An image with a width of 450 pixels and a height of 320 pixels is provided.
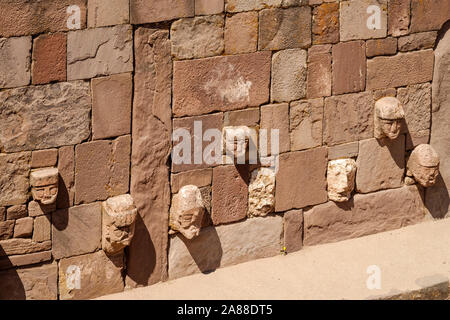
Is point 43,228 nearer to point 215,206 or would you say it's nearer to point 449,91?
point 215,206

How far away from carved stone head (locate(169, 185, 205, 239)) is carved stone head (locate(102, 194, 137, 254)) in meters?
0.50

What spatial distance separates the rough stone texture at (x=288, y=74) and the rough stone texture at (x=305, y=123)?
15 cm

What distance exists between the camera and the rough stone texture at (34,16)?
827 cm

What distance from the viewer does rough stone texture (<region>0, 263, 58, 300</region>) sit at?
349 inches

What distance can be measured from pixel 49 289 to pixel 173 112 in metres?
2.10

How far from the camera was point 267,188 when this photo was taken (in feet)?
32.9

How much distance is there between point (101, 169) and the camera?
9.11 meters

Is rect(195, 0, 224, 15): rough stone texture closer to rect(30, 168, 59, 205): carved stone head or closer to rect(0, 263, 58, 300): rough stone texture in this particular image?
rect(30, 168, 59, 205): carved stone head

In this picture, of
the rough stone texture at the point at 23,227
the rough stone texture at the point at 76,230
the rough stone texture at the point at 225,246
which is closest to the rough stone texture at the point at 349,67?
the rough stone texture at the point at 225,246

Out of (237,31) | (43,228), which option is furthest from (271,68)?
(43,228)

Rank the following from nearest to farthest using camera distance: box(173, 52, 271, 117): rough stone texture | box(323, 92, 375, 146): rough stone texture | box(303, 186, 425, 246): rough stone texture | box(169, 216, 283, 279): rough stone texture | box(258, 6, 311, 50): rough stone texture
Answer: box(173, 52, 271, 117): rough stone texture → box(258, 6, 311, 50): rough stone texture → box(169, 216, 283, 279): rough stone texture → box(323, 92, 375, 146): rough stone texture → box(303, 186, 425, 246): rough stone texture

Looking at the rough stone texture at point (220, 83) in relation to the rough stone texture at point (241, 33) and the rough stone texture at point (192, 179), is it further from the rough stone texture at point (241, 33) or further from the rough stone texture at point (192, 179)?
the rough stone texture at point (192, 179)

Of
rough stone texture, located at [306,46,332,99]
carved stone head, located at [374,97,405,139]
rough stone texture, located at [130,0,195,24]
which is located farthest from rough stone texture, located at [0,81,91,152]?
carved stone head, located at [374,97,405,139]

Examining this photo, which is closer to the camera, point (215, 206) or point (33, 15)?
point (33, 15)
